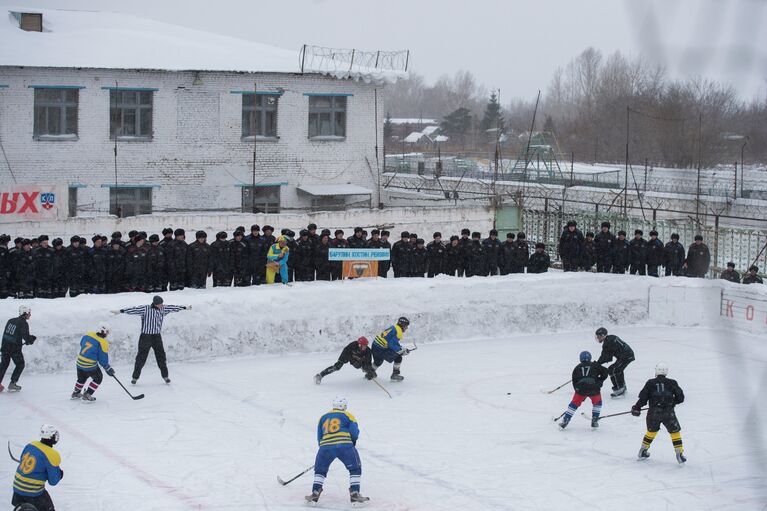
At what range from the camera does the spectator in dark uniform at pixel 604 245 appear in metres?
23.3

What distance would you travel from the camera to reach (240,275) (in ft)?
68.7

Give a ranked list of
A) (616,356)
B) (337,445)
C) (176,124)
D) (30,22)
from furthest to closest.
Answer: (30,22), (176,124), (616,356), (337,445)

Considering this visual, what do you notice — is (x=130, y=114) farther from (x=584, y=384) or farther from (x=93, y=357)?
(x=584, y=384)

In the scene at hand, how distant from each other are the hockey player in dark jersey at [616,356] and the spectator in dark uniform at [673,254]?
675 centimetres

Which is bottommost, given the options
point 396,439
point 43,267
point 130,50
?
point 396,439

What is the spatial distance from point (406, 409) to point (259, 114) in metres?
18.6

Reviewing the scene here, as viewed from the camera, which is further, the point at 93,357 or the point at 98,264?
the point at 98,264

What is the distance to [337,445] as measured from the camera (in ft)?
35.7

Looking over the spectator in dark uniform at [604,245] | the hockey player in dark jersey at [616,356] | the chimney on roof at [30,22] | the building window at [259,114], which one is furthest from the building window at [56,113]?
the hockey player in dark jersey at [616,356]

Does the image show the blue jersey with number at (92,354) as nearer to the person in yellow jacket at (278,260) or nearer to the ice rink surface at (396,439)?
the ice rink surface at (396,439)

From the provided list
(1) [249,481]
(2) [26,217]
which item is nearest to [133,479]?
(1) [249,481]

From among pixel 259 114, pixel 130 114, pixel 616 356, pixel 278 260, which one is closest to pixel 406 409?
pixel 616 356

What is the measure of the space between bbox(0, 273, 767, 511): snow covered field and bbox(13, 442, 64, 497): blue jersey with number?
1.54 m

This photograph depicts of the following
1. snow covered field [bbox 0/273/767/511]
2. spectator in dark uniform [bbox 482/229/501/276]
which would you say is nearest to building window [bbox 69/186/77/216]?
snow covered field [bbox 0/273/767/511]
